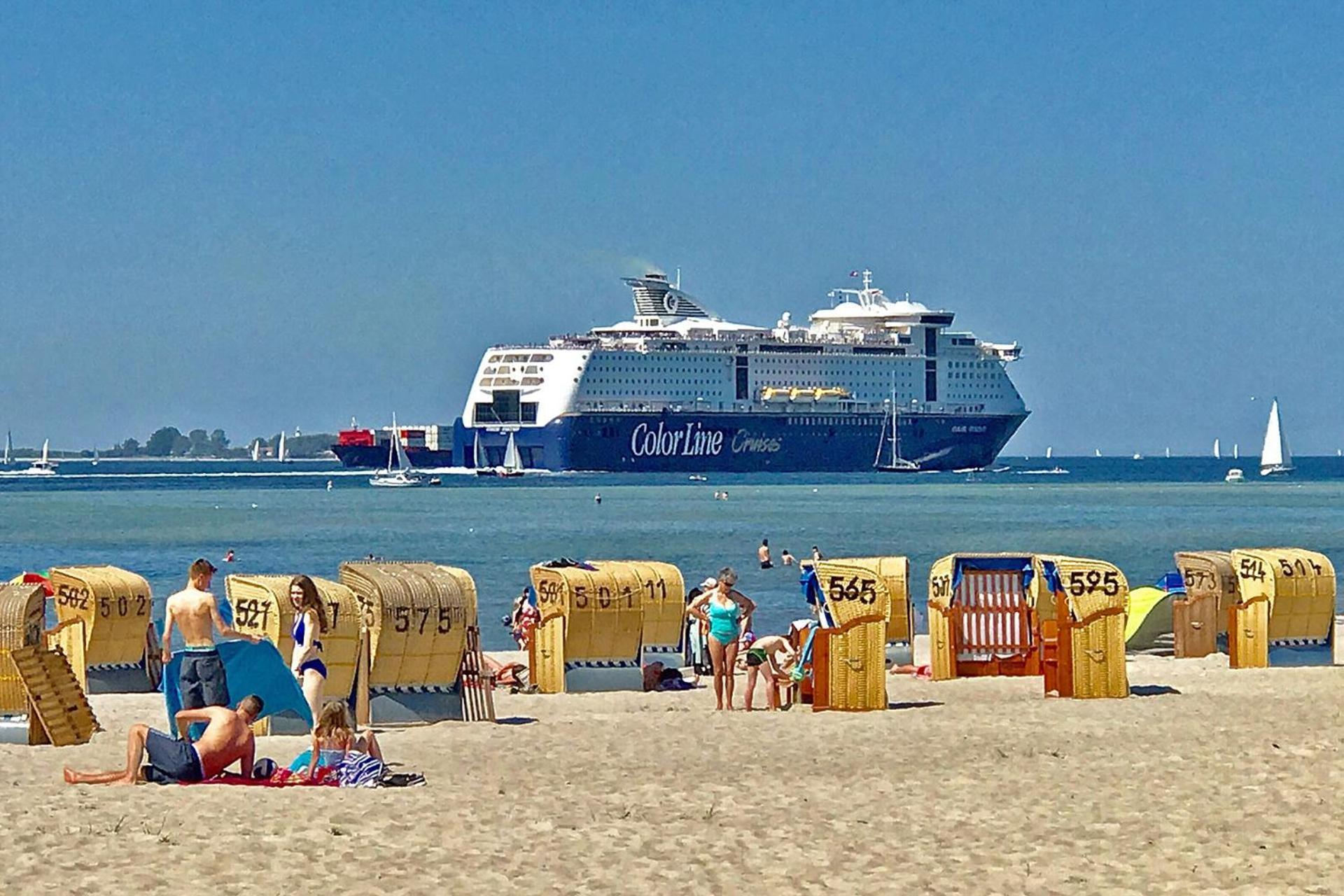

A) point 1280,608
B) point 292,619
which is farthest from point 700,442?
point 292,619

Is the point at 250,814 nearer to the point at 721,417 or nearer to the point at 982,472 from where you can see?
the point at 721,417

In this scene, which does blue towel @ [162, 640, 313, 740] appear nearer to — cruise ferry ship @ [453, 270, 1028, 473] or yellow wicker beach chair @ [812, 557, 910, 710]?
yellow wicker beach chair @ [812, 557, 910, 710]

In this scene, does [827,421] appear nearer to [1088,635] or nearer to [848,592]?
[1088,635]

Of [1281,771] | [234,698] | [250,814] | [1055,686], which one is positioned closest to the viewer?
[250,814]

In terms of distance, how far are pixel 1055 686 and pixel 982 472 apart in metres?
107

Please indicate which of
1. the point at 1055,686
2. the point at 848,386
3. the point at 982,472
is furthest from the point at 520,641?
the point at 982,472

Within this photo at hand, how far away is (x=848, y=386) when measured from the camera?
111 meters

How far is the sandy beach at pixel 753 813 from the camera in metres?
7.36

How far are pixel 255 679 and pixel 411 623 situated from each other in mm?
2038

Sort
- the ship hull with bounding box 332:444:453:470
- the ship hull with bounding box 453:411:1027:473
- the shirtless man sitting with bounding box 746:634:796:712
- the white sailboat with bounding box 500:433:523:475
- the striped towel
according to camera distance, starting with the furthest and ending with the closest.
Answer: the ship hull with bounding box 332:444:453:470 < the white sailboat with bounding box 500:433:523:475 < the ship hull with bounding box 453:411:1027:473 < the shirtless man sitting with bounding box 746:634:796:712 < the striped towel

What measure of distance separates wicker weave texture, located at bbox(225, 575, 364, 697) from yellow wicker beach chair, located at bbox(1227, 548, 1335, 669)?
7.25 meters

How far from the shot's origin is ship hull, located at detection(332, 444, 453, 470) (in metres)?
117

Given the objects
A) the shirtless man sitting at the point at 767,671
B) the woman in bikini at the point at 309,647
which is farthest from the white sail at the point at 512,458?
the woman in bikini at the point at 309,647

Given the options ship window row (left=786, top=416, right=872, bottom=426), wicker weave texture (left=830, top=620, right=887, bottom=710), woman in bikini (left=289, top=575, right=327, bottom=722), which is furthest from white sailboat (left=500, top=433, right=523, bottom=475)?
woman in bikini (left=289, top=575, right=327, bottom=722)
